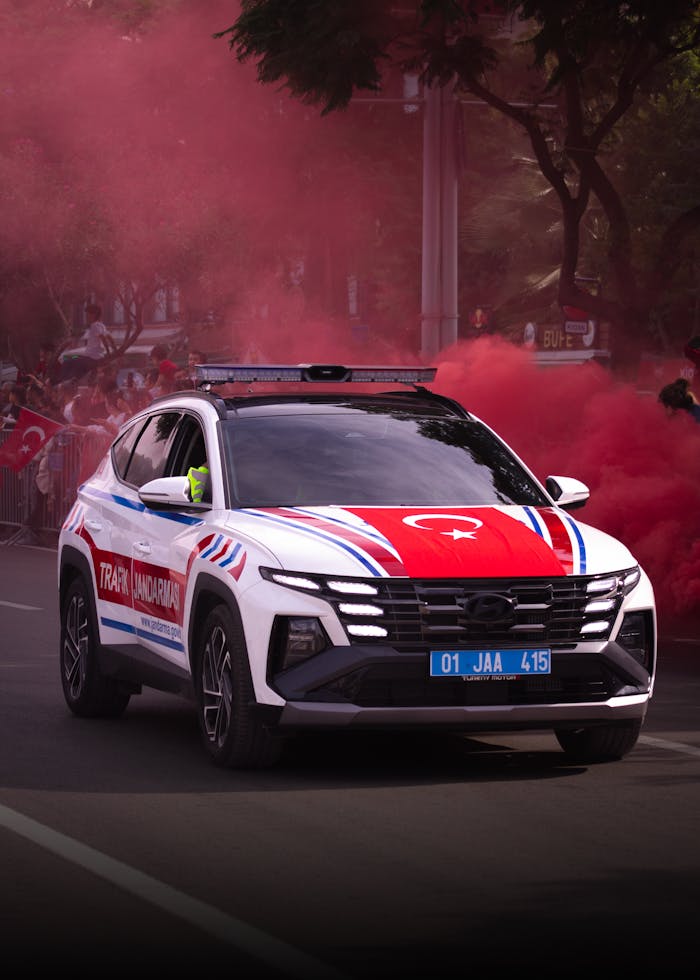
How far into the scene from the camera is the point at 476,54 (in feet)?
81.9

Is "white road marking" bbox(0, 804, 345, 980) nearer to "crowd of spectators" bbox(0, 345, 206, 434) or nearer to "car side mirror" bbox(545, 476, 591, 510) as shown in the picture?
"car side mirror" bbox(545, 476, 591, 510)

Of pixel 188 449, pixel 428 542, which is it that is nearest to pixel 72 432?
pixel 188 449

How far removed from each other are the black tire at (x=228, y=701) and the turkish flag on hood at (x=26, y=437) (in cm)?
1750

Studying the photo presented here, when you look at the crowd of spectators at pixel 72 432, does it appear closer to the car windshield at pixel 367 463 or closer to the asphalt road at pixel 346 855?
the car windshield at pixel 367 463

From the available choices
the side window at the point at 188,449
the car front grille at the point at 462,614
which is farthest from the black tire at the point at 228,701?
the side window at the point at 188,449

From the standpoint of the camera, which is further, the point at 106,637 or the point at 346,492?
the point at 106,637

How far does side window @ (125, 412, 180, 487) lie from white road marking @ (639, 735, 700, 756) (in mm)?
2689

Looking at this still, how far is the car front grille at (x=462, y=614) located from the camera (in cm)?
895

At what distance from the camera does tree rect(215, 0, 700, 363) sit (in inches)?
907

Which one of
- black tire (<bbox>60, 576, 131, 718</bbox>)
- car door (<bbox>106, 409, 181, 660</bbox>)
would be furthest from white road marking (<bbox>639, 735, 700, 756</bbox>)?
black tire (<bbox>60, 576, 131, 718</bbox>)

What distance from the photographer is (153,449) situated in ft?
37.1

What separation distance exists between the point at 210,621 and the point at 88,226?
34.8 metres

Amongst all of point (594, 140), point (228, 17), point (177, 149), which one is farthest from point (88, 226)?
point (594, 140)

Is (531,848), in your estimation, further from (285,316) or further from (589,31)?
(285,316)
